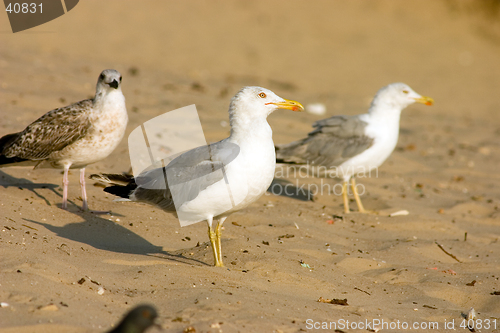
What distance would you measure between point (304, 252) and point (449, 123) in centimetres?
956

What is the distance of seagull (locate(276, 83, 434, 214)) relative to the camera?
735 centimetres

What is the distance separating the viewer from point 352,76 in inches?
711

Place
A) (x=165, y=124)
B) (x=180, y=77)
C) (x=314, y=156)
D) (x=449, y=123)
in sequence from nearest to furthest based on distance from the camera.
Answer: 1. (x=314, y=156)
2. (x=165, y=124)
3. (x=449, y=123)
4. (x=180, y=77)

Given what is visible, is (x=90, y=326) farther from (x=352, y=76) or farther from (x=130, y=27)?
(x=130, y=27)

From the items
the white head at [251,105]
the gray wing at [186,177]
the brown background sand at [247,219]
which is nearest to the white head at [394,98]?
the brown background sand at [247,219]

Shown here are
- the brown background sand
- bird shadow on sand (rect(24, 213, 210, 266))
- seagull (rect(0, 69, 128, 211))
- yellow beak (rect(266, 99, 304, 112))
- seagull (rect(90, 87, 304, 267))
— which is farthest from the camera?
seagull (rect(0, 69, 128, 211))

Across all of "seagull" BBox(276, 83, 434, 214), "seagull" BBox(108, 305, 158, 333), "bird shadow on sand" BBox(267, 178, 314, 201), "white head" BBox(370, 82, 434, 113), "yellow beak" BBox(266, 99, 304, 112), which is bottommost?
"bird shadow on sand" BBox(267, 178, 314, 201)

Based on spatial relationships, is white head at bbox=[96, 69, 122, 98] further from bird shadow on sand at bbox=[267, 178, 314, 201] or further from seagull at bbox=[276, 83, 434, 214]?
bird shadow on sand at bbox=[267, 178, 314, 201]

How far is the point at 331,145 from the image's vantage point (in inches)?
295

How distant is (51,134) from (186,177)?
2.16m

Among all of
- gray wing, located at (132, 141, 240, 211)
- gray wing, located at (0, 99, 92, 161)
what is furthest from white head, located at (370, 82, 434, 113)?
gray wing, located at (0, 99, 92, 161)

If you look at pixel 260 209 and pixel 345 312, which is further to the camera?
pixel 260 209

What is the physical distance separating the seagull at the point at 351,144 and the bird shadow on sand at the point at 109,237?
2.89 m

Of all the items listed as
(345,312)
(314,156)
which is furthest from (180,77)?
(345,312)
